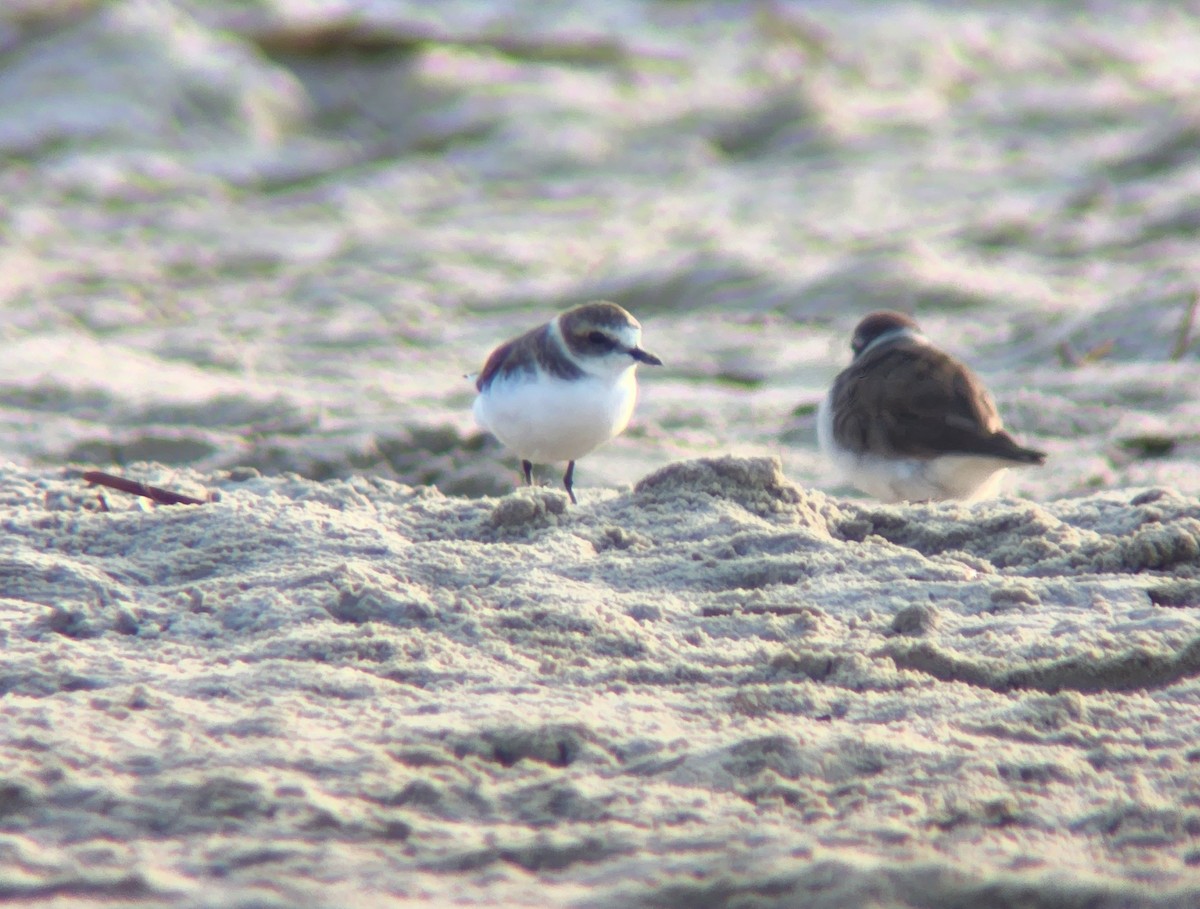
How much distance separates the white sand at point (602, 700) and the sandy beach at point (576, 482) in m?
0.01

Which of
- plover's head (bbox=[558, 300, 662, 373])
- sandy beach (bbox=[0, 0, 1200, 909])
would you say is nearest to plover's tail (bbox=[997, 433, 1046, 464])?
sandy beach (bbox=[0, 0, 1200, 909])

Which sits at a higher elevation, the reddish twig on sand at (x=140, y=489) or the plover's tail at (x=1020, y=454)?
the plover's tail at (x=1020, y=454)

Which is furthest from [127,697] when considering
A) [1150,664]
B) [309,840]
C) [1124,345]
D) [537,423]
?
[1124,345]

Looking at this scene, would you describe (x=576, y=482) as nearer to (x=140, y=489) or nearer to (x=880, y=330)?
(x=880, y=330)

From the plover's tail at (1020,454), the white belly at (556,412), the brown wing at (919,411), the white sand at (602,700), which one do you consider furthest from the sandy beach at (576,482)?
the brown wing at (919,411)

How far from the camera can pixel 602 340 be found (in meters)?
5.29

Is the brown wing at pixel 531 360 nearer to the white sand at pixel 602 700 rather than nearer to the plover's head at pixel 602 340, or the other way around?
the plover's head at pixel 602 340

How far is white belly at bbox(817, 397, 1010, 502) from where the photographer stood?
554 centimetres

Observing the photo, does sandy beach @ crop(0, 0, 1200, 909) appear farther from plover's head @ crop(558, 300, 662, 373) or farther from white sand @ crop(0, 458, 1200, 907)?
plover's head @ crop(558, 300, 662, 373)

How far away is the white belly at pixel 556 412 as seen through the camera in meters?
5.22

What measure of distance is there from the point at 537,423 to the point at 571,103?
8363 millimetres

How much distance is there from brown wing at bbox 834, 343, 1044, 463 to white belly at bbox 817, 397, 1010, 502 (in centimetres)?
4

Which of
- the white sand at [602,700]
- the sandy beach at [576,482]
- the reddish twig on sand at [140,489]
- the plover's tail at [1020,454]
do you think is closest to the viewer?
the white sand at [602,700]

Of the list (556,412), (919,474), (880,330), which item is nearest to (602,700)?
(556,412)
